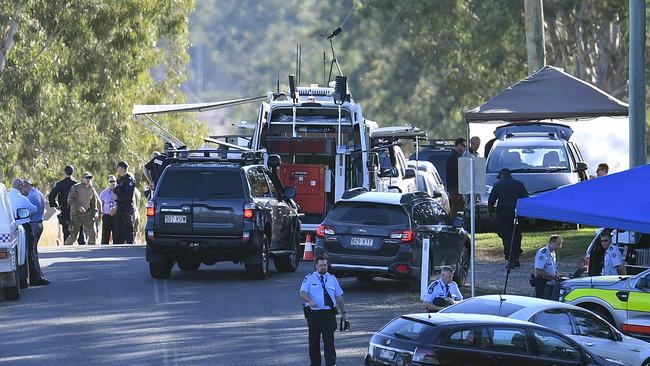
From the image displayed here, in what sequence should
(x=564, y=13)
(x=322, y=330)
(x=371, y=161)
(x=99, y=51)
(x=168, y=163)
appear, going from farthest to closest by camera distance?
(x=564, y=13) < (x=99, y=51) < (x=371, y=161) < (x=168, y=163) < (x=322, y=330)

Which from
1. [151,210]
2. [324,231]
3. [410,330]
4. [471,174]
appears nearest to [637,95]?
[471,174]

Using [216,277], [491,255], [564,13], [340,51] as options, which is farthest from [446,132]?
[216,277]

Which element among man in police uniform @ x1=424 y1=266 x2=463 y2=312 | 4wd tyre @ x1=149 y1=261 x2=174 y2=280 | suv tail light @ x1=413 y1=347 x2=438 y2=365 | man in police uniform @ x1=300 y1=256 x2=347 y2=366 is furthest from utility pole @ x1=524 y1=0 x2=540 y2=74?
suv tail light @ x1=413 y1=347 x2=438 y2=365

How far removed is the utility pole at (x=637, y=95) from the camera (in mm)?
23375

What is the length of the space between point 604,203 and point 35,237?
928 cm

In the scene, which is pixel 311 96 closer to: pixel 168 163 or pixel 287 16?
pixel 168 163

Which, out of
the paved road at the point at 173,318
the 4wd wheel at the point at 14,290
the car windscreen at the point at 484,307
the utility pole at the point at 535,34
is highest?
the utility pole at the point at 535,34

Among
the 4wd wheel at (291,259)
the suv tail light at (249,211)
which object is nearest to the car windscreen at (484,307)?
the suv tail light at (249,211)

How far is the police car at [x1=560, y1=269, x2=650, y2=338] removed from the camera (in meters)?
18.0

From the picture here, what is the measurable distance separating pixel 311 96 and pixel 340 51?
8071cm

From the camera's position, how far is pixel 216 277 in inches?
970

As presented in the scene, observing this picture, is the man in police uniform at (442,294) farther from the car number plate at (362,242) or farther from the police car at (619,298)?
the car number plate at (362,242)

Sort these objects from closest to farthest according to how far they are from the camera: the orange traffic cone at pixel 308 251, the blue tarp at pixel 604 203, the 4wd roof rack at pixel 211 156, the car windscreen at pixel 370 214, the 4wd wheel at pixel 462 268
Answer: the blue tarp at pixel 604 203
the car windscreen at pixel 370 214
the 4wd roof rack at pixel 211 156
the 4wd wheel at pixel 462 268
the orange traffic cone at pixel 308 251

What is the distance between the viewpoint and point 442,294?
17.4 meters
